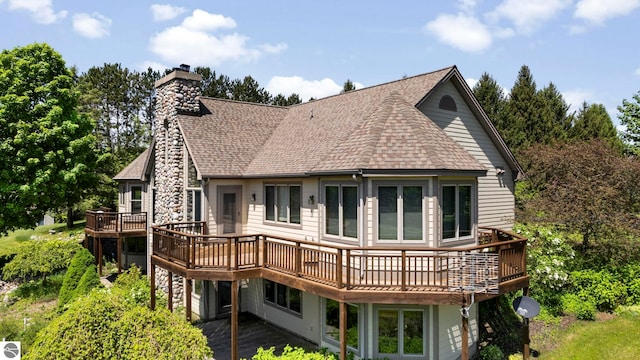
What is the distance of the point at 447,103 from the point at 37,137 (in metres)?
21.2

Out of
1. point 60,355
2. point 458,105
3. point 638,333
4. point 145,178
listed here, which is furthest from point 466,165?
point 145,178

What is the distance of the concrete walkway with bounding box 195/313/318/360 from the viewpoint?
12625 mm

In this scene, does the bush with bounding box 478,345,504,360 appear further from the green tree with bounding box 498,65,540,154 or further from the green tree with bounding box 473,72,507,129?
the green tree with bounding box 473,72,507,129

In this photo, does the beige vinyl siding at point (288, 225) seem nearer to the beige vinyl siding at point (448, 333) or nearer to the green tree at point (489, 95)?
the beige vinyl siding at point (448, 333)

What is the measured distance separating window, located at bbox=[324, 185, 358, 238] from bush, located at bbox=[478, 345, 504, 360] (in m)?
5.18

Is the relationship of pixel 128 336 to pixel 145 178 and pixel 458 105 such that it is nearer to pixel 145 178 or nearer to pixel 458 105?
pixel 458 105

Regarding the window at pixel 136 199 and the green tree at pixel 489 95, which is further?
the green tree at pixel 489 95

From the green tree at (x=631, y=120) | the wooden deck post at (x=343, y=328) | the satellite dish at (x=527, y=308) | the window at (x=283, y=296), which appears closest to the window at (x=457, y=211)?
the satellite dish at (x=527, y=308)

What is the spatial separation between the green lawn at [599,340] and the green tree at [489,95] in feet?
96.6

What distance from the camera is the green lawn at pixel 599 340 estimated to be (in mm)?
11617

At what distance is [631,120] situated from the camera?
3319 centimetres

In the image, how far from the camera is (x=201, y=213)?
1541 cm

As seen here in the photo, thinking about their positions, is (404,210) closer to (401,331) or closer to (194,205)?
(401,331)

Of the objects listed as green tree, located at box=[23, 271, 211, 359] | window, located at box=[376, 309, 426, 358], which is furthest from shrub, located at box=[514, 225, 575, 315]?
green tree, located at box=[23, 271, 211, 359]
